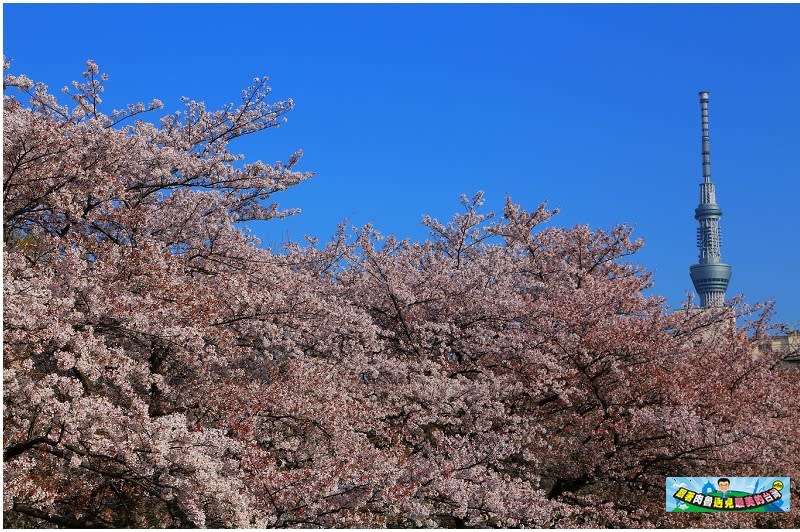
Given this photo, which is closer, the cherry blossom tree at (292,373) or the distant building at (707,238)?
the cherry blossom tree at (292,373)

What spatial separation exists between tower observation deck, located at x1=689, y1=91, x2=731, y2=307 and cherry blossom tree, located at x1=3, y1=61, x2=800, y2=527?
182m

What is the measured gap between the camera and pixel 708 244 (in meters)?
192

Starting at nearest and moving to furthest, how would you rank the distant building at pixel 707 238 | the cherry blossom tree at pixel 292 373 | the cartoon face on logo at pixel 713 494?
1. the cherry blossom tree at pixel 292 373
2. the cartoon face on logo at pixel 713 494
3. the distant building at pixel 707 238

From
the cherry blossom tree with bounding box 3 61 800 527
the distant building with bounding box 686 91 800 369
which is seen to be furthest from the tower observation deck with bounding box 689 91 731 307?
the cherry blossom tree with bounding box 3 61 800 527

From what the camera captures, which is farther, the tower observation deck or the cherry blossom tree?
the tower observation deck

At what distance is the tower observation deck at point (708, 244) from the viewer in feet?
626

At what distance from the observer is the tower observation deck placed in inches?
7515

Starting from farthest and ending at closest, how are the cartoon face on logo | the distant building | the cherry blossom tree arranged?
the distant building → the cartoon face on logo → the cherry blossom tree

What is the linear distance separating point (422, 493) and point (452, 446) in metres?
1.89

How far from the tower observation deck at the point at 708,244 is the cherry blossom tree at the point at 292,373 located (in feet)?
597

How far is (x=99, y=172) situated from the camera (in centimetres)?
1066

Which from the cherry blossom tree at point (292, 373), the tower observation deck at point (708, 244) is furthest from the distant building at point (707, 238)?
the cherry blossom tree at point (292, 373)

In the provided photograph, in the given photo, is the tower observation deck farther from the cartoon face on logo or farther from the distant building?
the cartoon face on logo

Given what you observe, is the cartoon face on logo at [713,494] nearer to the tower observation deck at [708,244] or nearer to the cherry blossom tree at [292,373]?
the cherry blossom tree at [292,373]
